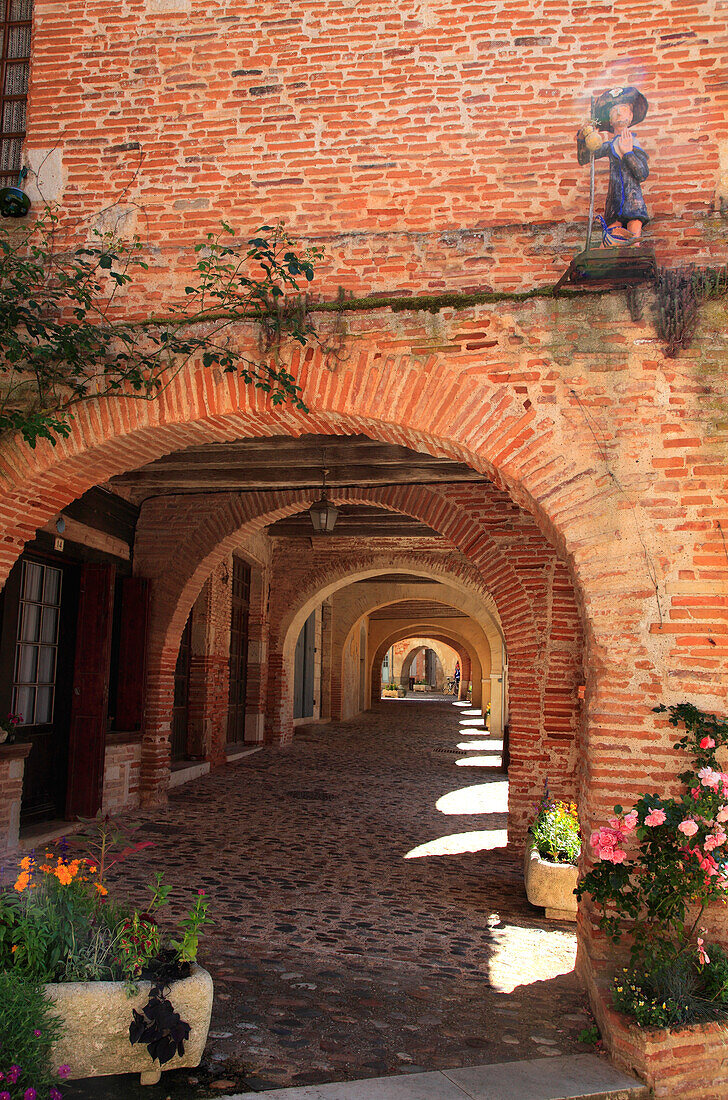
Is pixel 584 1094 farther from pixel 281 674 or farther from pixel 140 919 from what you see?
pixel 281 674

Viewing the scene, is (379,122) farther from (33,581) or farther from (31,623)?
(31,623)

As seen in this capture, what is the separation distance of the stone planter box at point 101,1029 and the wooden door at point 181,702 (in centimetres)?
712

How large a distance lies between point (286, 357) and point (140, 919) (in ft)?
9.66

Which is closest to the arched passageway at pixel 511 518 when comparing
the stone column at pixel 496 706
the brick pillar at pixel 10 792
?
the brick pillar at pixel 10 792

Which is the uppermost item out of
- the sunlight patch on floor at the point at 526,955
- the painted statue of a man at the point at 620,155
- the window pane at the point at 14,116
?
the window pane at the point at 14,116

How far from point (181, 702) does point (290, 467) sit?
3955mm

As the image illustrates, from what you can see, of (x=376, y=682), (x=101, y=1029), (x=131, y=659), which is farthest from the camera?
(x=376, y=682)

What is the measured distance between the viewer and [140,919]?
3279 mm

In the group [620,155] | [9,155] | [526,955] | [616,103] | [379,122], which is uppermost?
[9,155]

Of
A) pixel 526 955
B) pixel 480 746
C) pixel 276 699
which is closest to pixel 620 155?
pixel 526 955

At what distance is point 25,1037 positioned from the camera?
106 inches

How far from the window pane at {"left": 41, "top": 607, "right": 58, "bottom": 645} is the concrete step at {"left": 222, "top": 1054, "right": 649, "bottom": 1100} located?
194 inches

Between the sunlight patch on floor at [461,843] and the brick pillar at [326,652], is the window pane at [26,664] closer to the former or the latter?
the sunlight patch on floor at [461,843]

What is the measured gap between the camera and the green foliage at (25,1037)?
8.54ft
